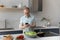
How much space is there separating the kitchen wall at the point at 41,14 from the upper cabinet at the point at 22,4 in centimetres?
19

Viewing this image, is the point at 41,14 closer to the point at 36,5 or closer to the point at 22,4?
the point at 36,5

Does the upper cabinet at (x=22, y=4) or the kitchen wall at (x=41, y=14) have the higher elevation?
the upper cabinet at (x=22, y=4)

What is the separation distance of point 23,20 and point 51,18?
172 cm

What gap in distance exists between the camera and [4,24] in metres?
4.18

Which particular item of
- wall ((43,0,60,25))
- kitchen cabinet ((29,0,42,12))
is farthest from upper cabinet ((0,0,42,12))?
wall ((43,0,60,25))

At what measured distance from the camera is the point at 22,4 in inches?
170

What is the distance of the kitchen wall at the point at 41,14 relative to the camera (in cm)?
427

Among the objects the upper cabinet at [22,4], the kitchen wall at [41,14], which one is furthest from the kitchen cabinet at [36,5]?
the kitchen wall at [41,14]

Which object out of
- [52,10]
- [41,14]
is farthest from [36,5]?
[52,10]

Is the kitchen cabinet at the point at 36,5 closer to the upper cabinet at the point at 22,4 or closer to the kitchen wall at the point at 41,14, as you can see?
the upper cabinet at the point at 22,4

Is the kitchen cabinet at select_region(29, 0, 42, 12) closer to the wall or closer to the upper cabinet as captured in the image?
the upper cabinet

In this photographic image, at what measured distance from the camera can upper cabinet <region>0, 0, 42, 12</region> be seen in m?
4.17

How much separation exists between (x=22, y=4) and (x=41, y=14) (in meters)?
0.77

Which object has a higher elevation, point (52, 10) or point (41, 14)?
point (52, 10)
